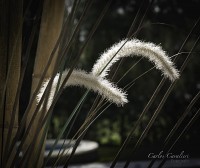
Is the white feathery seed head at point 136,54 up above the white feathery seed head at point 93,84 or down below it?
above

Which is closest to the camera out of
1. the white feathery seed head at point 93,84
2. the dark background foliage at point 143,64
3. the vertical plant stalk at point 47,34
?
the white feathery seed head at point 93,84

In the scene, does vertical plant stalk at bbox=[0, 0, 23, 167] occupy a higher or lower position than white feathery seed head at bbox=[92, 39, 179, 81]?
lower

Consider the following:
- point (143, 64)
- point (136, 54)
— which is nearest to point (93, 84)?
point (136, 54)

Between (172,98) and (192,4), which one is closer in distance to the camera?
(192,4)

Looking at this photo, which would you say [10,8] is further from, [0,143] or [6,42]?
[0,143]

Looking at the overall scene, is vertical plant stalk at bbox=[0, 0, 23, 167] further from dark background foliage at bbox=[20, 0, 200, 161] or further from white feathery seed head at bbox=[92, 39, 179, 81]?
dark background foliage at bbox=[20, 0, 200, 161]

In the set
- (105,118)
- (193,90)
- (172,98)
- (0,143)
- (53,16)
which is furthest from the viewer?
(105,118)

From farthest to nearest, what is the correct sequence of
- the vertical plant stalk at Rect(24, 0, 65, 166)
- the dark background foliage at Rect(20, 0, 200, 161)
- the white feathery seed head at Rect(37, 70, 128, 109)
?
the dark background foliage at Rect(20, 0, 200, 161) → the vertical plant stalk at Rect(24, 0, 65, 166) → the white feathery seed head at Rect(37, 70, 128, 109)

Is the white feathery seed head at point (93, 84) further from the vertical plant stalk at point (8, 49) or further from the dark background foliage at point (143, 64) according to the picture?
the dark background foliage at point (143, 64)

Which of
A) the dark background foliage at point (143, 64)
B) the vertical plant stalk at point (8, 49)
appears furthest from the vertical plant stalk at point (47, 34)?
the dark background foliage at point (143, 64)

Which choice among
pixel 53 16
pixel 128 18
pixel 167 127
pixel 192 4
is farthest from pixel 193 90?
pixel 53 16

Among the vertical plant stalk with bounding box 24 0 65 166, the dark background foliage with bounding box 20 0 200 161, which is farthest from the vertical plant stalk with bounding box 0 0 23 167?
the dark background foliage with bounding box 20 0 200 161
